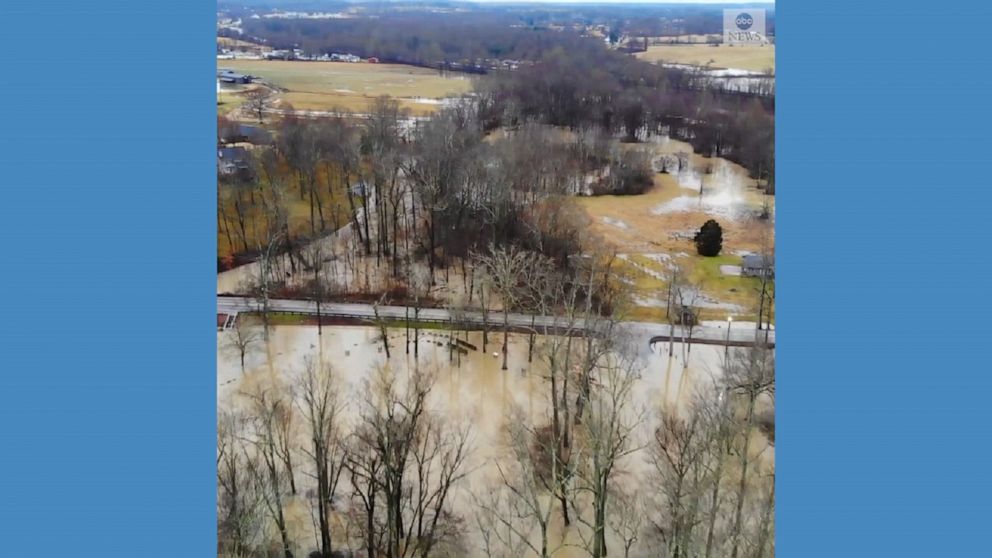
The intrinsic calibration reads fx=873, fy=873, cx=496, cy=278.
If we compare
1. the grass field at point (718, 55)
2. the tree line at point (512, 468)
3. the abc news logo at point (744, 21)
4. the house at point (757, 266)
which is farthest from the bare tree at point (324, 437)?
the abc news logo at point (744, 21)

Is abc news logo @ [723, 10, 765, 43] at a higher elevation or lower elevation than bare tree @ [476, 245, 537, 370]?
higher

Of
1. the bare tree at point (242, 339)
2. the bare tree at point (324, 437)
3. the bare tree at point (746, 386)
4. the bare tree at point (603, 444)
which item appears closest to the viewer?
the bare tree at point (603, 444)

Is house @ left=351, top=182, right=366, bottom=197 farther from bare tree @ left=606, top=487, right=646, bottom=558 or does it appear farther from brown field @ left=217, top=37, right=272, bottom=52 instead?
bare tree @ left=606, top=487, right=646, bottom=558

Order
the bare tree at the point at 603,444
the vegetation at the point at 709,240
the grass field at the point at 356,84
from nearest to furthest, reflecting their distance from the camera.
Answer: the bare tree at the point at 603,444, the vegetation at the point at 709,240, the grass field at the point at 356,84

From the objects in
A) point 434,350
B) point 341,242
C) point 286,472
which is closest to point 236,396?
point 286,472

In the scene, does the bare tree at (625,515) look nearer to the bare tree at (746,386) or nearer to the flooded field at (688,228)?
the bare tree at (746,386)

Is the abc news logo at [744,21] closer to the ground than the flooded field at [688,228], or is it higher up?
higher up

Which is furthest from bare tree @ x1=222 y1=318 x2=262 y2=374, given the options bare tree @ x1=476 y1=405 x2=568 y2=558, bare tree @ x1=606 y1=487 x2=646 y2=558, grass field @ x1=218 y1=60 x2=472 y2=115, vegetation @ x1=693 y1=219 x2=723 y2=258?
vegetation @ x1=693 y1=219 x2=723 y2=258
